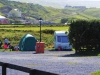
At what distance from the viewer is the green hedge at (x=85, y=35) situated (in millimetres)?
28688

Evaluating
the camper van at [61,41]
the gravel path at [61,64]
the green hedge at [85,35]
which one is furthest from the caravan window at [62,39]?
the gravel path at [61,64]

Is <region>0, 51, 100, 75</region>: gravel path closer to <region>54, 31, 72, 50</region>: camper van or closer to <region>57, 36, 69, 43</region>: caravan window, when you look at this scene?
<region>54, 31, 72, 50</region>: camper van

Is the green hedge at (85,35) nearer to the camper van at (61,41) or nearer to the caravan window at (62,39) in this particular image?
the camper van at (61,41)

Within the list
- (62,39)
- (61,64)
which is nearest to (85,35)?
(62,39)

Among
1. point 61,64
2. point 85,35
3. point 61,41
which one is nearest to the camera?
point 61,64

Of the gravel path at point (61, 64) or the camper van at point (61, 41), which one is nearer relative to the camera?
the gravel path at point (61, 64)

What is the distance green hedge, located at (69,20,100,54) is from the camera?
28688mm

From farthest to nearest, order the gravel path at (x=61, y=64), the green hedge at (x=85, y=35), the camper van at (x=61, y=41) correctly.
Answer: the camper van at (x=61, y=41) → the green hedge at (x=85, y=35) → the gravel path at (x=61, y=64)

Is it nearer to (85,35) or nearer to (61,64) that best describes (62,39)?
(85,35)

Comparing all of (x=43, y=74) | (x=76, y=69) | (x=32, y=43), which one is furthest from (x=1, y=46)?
(x=43, y=74)

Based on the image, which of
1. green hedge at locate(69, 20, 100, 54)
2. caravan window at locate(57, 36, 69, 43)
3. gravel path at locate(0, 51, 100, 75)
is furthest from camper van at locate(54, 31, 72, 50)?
gravel path at locate(0, 51, 100, 75)

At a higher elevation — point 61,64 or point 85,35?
point 85,35

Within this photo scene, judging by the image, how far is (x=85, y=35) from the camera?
1140 inches

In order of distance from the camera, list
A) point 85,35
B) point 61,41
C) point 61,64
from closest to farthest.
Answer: point 61,64, point 85,35, point 61,41
